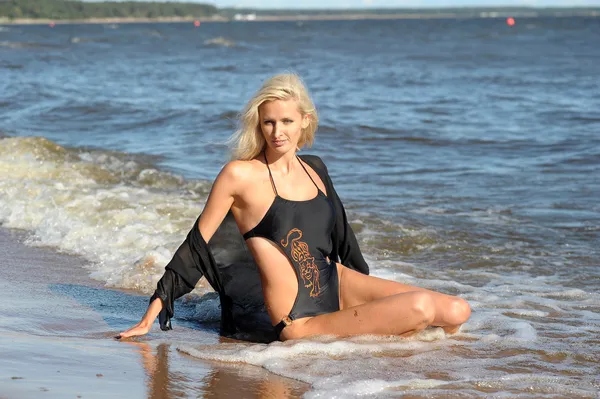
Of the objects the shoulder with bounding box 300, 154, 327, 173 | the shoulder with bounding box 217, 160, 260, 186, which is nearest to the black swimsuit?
the shoulder with bounding box 217, 160, 260, 186

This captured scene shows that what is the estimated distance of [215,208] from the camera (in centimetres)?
457

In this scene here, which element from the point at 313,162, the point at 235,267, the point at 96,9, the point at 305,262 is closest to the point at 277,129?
the point at 313,162

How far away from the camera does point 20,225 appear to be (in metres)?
7.88

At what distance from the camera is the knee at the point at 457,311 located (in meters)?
4.68

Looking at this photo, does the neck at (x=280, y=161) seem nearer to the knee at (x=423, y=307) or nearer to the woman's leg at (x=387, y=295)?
the woman's leg at (x=387, y=295)

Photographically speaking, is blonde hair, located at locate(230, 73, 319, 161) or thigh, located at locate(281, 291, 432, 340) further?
thigh, located at locate(281, 291, 432, 340)

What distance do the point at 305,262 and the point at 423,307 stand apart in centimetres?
64

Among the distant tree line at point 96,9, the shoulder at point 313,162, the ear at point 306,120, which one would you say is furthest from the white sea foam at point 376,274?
the distant tree line at point 96,9

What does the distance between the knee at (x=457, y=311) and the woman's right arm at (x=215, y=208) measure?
1.27 m

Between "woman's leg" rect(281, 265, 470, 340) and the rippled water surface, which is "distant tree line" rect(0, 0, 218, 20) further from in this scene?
"woman's leg" rect(281, 265, 470, 340)

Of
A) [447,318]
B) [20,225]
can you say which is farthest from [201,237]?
[20,225]

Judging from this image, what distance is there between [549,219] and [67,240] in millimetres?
4845

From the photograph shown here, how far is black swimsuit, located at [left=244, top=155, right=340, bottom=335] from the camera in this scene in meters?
4.61

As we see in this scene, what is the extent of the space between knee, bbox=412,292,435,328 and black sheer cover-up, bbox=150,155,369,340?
599mm
